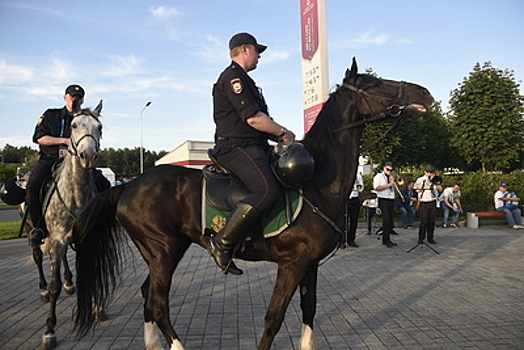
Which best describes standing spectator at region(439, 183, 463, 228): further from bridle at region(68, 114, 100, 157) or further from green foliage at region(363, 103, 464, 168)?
bridle at region(68, 114, 100, 157)

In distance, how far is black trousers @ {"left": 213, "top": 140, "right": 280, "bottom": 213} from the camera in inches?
123

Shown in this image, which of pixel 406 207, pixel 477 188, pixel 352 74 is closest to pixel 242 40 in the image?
pixel 352 74

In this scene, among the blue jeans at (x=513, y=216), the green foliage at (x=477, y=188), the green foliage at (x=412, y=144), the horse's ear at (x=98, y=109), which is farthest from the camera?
the green foliage at (x=412, y=144)

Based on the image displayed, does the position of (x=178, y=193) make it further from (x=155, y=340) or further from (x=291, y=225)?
(x=155, y=340)

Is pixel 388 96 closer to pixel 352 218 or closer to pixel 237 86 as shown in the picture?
pixel 237 86

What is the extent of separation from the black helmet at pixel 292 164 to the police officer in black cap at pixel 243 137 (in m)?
0.09

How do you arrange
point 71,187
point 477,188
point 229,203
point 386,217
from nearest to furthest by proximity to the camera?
point 229,203 < point 71,187 < point 386,217 < point 477,188

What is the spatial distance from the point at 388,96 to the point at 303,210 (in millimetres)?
1349

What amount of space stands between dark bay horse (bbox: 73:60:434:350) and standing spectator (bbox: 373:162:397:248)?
7.65 m

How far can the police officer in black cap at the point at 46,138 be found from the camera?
5102 mm

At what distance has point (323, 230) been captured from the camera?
3.26 meters

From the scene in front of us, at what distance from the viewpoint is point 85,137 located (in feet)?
14.5

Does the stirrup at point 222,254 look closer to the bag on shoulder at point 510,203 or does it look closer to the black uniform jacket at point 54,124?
the black uniform jacket at point 54,124

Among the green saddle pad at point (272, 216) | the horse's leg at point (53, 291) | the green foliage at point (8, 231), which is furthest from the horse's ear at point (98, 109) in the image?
the green foliage at point (8, 231)
